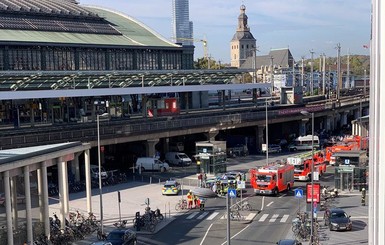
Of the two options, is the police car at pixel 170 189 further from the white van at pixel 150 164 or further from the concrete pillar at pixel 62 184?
the concrete pillar at pixel 62 184

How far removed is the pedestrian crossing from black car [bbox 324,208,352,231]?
124 inches

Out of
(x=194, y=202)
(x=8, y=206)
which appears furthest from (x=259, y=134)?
(x=8, y=206)

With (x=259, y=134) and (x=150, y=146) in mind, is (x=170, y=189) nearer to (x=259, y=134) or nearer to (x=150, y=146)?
(x=150, y=146)

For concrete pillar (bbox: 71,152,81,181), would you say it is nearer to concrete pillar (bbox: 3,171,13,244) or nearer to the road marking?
the road marking

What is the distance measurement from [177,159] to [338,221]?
30.3 meters

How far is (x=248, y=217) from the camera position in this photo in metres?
32.3

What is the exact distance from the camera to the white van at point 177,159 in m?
56.9

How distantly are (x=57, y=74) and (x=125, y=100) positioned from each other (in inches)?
744

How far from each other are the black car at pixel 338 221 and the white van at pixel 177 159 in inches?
1120

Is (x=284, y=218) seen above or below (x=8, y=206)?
below

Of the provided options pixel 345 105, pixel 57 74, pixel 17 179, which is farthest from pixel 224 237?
pixel 345 105

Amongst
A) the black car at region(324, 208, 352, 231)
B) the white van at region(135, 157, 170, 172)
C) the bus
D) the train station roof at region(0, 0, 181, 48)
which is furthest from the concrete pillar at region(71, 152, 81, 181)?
the bus

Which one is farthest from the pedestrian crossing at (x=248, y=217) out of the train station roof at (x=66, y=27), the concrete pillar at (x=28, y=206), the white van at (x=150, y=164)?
the train station roof at (x=66, y=27)

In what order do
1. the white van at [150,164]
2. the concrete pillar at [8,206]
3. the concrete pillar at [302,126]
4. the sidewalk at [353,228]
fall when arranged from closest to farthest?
the concrete pillar at [8,206]
the sidewalk at [353,228]
the white van at [150,164]
the concrete pillar at [302,126]
